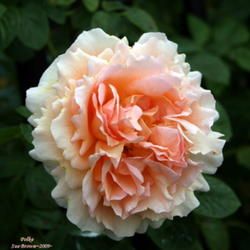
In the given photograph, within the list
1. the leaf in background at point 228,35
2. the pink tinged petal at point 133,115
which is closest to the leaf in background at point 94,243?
the pink tinged petal at point 133,115

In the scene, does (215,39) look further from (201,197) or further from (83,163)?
(83,163)

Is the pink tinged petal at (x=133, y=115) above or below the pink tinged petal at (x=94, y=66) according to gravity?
below

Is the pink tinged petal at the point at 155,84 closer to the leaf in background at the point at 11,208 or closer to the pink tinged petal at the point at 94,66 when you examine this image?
the pink tinged petal at the point at 94,66

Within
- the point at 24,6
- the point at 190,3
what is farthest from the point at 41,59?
the point at 190,3

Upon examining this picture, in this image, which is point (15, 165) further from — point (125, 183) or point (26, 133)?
point (125, 183)

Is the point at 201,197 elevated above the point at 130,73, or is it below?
below

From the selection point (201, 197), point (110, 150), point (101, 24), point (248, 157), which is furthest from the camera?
point (248, 157)

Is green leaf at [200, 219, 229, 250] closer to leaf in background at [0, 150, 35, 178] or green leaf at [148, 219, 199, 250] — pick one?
green leaf at [148, 219, 199, 250]
